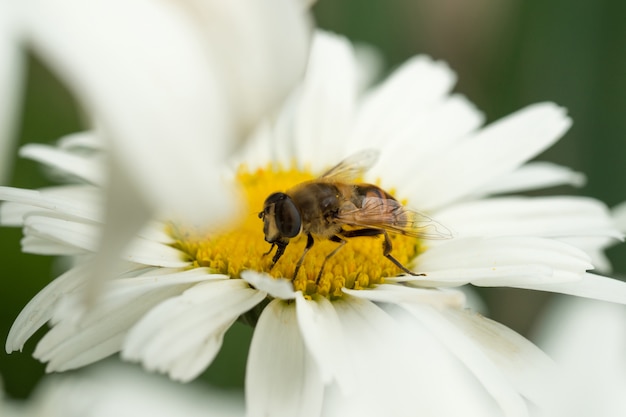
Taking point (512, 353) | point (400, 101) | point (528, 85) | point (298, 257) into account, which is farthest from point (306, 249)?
point (528, 85)

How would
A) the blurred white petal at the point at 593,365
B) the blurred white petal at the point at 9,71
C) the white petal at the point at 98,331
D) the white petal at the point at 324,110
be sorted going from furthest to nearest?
1. the white petal at the point at 324,110
2. the white petal at the point at 98,331
3. the blurred white petal at the point at 593,365
4. the blurred white petal at the point at 9,71

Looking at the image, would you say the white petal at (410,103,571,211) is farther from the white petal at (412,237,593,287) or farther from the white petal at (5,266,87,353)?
the white petal at (5,266,87,353)

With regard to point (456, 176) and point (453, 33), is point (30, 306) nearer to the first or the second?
point (456, 176)

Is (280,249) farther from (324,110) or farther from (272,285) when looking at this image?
(324,110)

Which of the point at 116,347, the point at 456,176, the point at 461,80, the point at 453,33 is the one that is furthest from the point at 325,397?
the point at 453,33

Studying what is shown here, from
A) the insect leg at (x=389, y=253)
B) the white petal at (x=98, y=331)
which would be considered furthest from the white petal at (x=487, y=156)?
the white petal at (x=98, y=331)

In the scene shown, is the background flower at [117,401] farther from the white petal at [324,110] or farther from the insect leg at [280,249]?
the white petal at [324,110]

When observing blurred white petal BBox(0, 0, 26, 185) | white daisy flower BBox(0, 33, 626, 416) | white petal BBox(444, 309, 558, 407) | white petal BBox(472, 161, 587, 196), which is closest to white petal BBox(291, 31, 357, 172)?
white daisy flower BBox(0, 33, 626, 416)
